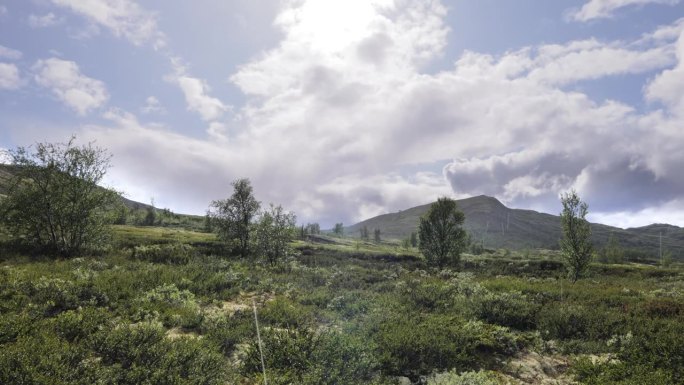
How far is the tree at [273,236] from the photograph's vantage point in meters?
40.3

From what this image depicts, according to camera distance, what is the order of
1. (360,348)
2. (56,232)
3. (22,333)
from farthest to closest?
(56,232) → (360,348) → (22,333)

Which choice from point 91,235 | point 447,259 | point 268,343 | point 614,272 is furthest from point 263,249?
point 614,272

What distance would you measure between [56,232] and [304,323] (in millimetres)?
29589

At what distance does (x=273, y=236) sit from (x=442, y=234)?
22.6 meters

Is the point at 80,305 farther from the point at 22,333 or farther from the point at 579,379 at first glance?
the point at 579,379

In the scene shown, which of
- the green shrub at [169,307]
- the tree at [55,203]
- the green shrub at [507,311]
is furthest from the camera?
the tree at [55,203]

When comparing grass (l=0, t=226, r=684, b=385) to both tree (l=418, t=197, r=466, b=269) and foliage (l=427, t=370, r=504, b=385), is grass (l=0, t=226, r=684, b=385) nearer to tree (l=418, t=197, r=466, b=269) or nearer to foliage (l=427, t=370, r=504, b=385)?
foliage (l=427, t=370, r=504, b=385)

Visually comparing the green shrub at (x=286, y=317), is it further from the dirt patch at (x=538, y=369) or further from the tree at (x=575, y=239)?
the tree at (x=575, y=239)

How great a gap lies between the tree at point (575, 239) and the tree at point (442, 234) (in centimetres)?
1215

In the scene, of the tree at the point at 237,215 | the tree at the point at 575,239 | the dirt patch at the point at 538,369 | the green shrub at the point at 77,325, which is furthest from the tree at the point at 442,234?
the green shrub at the point at 77,325

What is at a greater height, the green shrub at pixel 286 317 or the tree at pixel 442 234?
the tree at pixel 442 234

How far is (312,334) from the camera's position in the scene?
10.7 meters

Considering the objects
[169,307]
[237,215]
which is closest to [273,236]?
[237,215]

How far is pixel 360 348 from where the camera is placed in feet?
33.0
